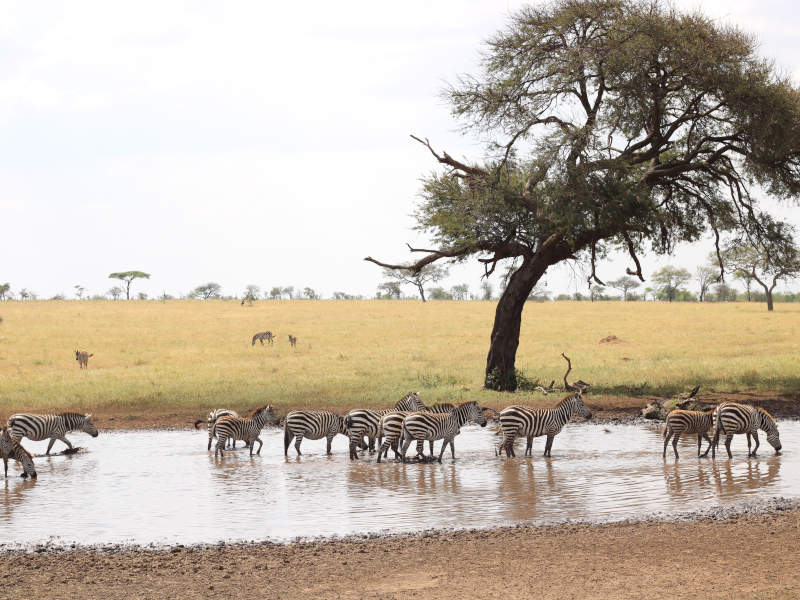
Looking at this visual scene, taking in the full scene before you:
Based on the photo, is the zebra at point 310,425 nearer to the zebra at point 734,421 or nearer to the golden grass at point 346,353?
the zebra at point 734,421

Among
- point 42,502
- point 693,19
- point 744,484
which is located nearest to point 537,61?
point 693,19

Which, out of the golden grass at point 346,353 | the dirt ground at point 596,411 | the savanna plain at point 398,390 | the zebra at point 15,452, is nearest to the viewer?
the savanna plain at point 398,390

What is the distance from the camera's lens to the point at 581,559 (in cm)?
922

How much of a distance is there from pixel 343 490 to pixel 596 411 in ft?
38.3

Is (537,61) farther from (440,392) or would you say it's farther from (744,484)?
(744,484)

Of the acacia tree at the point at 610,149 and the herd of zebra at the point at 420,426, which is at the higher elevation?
the acacia tree at the point at 610,149

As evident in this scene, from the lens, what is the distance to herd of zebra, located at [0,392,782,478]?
15.9 meters

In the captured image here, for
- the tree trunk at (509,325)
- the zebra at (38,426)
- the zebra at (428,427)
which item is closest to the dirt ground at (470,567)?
the zebra at (428,427)

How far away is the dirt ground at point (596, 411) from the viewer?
73.2ft

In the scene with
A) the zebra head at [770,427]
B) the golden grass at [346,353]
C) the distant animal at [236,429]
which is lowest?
the zebra head at [770,427]

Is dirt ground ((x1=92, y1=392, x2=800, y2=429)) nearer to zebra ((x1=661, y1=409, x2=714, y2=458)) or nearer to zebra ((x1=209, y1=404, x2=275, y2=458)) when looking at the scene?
zebra ((x1=209, y1=404, x2=275, y2=458))

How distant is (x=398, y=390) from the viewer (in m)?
26.8

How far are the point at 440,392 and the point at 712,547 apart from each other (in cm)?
1746

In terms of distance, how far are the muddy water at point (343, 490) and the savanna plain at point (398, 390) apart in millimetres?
998
